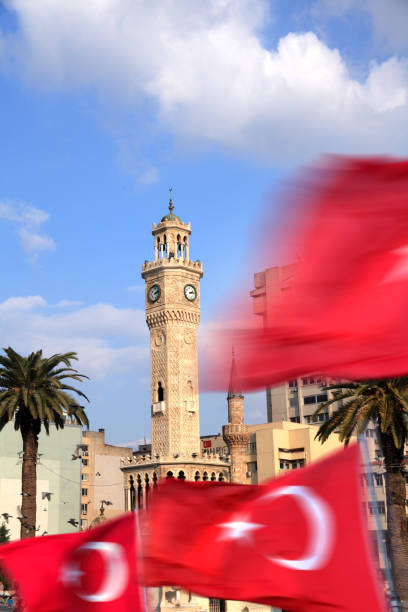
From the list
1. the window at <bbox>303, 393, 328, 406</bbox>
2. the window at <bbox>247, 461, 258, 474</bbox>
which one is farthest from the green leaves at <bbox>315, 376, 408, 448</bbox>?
the window at <bbox>303, 393, 328, 406</bbox>

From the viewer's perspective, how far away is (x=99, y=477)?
125m

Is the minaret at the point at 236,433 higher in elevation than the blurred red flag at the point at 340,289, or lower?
higher

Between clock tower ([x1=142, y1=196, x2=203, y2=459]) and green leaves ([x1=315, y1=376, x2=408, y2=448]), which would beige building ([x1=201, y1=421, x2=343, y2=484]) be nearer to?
clock tower ([x1=142, y1=196, x2=203, y2=459])

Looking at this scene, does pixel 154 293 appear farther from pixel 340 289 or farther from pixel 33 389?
pixel 340 289

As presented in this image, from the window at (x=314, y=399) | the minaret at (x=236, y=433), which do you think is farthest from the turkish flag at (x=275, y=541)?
the window at (x=314, y=399)

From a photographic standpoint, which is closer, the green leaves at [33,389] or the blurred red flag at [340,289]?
the blurred red flag at [340,289]

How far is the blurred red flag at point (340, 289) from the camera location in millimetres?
7812

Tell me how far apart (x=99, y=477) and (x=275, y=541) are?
119 meters

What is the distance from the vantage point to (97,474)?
120 metres

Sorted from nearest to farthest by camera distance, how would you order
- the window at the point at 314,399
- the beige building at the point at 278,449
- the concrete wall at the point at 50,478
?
the beige building at the point at 278,449
the concrete wall at the point at 50,478
the window at the point at 314,399

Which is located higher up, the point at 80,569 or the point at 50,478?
the point at 50,478

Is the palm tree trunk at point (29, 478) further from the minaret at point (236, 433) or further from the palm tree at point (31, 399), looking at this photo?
the minaret at point (236, 433)

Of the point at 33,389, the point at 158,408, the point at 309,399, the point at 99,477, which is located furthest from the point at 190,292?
the point at 33,389

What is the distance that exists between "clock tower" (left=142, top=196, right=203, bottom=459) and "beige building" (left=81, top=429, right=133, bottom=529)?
1433 inches
